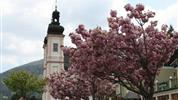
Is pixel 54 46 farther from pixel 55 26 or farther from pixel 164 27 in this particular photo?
pixel 164 27

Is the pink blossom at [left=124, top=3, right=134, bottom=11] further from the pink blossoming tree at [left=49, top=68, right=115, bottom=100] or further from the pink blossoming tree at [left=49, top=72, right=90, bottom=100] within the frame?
the pink blossoming tree at [left=49, top=72, right=90, bottom=100]

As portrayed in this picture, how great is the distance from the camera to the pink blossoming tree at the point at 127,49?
21.8m

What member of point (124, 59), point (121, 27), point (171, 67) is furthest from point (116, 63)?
point (171, 67)

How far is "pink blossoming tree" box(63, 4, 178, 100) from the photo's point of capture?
21.8 meters

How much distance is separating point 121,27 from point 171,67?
29.8m

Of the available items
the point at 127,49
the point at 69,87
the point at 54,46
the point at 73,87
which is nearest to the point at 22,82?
the point at 54,46

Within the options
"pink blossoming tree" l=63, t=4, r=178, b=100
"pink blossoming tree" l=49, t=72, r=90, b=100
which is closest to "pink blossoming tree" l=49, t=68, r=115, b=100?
"pink blossoming tree" l=49, t=72, r=90, b=100

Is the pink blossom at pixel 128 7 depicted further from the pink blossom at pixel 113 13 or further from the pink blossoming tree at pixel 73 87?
the pink blossoming tree at pixel 73 87

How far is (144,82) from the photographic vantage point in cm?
2353

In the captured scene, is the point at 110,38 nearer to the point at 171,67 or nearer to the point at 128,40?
the point at 128,40

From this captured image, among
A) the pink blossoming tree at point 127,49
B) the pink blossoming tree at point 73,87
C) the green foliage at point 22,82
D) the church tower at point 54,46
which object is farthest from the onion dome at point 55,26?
the pink blossoming tree at point 127,49

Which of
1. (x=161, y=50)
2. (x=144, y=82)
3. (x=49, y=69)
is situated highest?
(x=49, y=69)

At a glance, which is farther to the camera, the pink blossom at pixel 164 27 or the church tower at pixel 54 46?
the church tower at pixel 54 46

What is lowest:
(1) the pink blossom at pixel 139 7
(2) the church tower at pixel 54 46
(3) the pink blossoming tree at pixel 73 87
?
(3) the pink blossoming tree at pixel 73 87
